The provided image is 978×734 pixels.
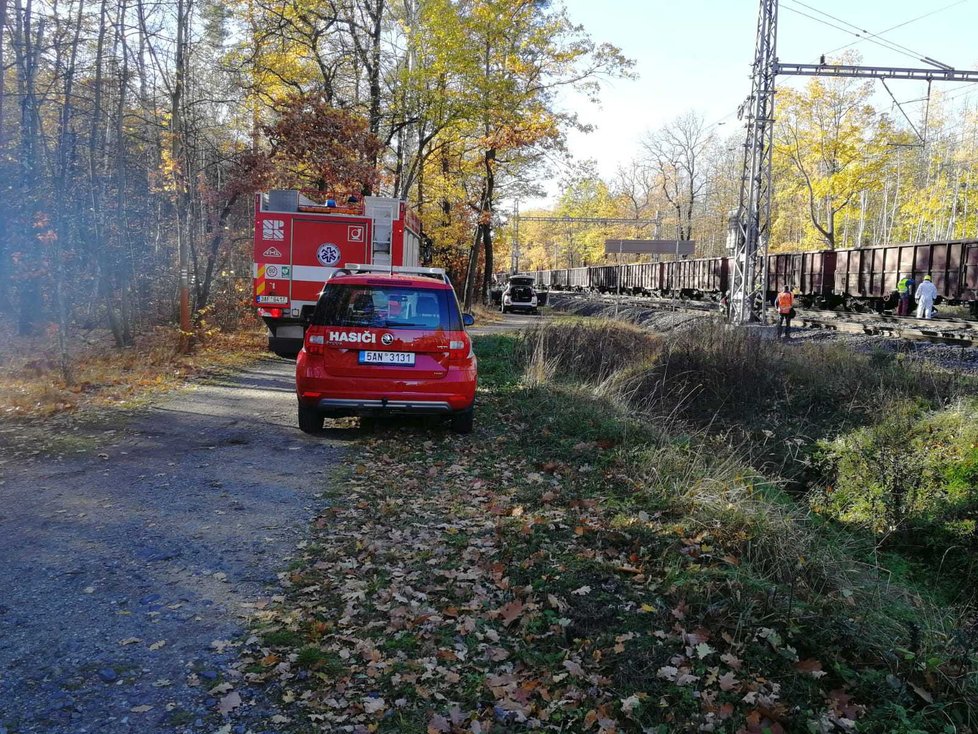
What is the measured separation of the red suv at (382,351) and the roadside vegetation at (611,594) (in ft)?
1.92

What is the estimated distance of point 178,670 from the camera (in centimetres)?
319

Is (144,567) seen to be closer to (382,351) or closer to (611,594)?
(611,594)

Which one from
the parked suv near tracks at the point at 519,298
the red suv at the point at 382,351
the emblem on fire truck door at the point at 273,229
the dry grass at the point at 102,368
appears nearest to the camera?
the red suv at the point at 382,351

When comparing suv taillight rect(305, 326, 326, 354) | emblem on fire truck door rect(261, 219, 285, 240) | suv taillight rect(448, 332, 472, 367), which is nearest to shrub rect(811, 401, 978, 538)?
suv taillight rect(448, 332, 472, 367)

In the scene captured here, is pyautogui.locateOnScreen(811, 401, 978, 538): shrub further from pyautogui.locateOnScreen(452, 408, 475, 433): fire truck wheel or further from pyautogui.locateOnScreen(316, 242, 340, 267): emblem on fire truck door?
pyautogui.locateOnScreen(316, 242, 340, 267): emblem on fire truck door

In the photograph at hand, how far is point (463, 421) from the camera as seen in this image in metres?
7.91

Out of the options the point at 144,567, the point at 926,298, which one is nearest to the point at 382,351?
the point at 144,567

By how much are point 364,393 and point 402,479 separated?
127cm

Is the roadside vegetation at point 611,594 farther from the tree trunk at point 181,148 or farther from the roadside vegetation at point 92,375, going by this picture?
the tree trunk at point 181,148

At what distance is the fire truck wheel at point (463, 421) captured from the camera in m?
7.84

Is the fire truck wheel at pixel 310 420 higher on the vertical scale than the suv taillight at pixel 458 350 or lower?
lower

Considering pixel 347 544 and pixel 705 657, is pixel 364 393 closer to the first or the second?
pixel 347 544

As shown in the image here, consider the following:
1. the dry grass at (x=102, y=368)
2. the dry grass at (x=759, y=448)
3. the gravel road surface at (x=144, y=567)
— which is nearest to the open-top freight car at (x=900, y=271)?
the dry grass at (x=759, y=448)

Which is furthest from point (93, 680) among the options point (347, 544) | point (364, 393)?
point (364, 393)
